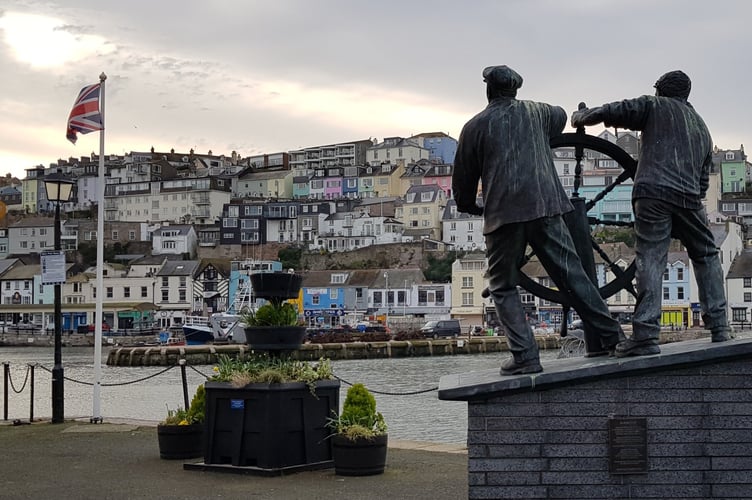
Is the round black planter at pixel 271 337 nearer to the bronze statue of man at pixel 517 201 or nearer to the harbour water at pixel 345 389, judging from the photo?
the harbour water at pixel 345 389

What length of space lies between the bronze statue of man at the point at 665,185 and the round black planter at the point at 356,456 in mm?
4339

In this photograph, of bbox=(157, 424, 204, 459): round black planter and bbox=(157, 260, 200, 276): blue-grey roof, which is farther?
bbox=(157, 260, 200, 276): blue-grey roof

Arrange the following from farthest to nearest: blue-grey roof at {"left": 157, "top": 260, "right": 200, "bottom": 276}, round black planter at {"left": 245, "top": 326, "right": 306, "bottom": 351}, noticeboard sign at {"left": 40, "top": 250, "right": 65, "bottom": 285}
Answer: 1. blue-grey roof at {"left": 157, "top": 260, "right": 200, "bottom": 276}
2. noticeboard sign at {"left": 40, "top": 250, "right": 65, "bottom": 285}
3. round black planter at {"left": 245, "top": 326, "right": 306, "bottom": 351}

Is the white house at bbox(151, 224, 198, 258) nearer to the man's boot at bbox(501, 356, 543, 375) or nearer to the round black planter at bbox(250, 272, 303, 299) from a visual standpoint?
the round black planter at bbox(250, 272, 303, 299)

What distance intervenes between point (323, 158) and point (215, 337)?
349 feet

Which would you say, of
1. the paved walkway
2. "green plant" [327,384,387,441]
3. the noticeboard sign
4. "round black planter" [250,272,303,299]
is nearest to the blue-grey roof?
the noticeboard sign

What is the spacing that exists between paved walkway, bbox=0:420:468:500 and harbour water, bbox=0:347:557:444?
1.33 m

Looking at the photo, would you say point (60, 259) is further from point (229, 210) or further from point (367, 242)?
point (229, 210)

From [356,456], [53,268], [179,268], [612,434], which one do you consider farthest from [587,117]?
[179,268]

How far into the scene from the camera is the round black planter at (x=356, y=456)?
462 inches

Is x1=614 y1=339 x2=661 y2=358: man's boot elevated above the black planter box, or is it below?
above

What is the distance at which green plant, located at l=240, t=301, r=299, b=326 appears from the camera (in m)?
12.4

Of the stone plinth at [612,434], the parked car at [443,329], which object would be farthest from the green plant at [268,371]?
the parked car at [443,329]

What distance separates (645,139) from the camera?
8492 millimetres
